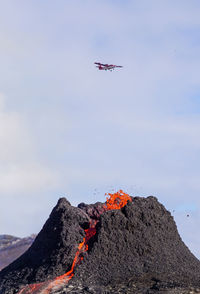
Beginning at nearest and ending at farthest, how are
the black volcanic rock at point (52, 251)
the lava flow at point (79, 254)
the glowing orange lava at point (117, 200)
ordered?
the lava flow at point (79, 254), the black volcanic rock at point (52, 251), the glowing orange lava at point (117, 200)

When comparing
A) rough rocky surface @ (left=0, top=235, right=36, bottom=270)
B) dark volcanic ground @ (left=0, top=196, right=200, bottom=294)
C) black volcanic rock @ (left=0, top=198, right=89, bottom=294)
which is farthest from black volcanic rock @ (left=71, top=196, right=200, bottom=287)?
rough rocky surface @ (left=0, top=235, right=36, bottom=270)

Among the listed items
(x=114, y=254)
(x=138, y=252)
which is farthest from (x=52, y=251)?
(x=138, y=252)

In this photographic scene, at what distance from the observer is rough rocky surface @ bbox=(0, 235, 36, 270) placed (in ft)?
128

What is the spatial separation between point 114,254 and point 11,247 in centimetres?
2878

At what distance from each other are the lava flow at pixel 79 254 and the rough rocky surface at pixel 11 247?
69.9 feet

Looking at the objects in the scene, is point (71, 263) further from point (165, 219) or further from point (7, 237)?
point (7, 237)

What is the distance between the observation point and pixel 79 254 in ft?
54.5

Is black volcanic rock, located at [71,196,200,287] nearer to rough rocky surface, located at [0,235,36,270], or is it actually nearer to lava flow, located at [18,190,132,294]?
lava flow, located at [18,190,132,294]

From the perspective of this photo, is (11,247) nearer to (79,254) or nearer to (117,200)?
(117,200)

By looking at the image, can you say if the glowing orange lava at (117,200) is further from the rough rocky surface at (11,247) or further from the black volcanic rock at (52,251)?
the rough rocky surface at (11,247)

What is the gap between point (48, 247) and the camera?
1752 cm

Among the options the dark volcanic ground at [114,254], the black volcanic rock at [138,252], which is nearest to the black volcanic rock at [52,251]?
the dark volcanic ground at [114,254]

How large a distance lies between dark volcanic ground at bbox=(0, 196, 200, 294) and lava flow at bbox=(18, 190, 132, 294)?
0.64 feet

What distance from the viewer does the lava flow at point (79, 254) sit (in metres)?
15.1
